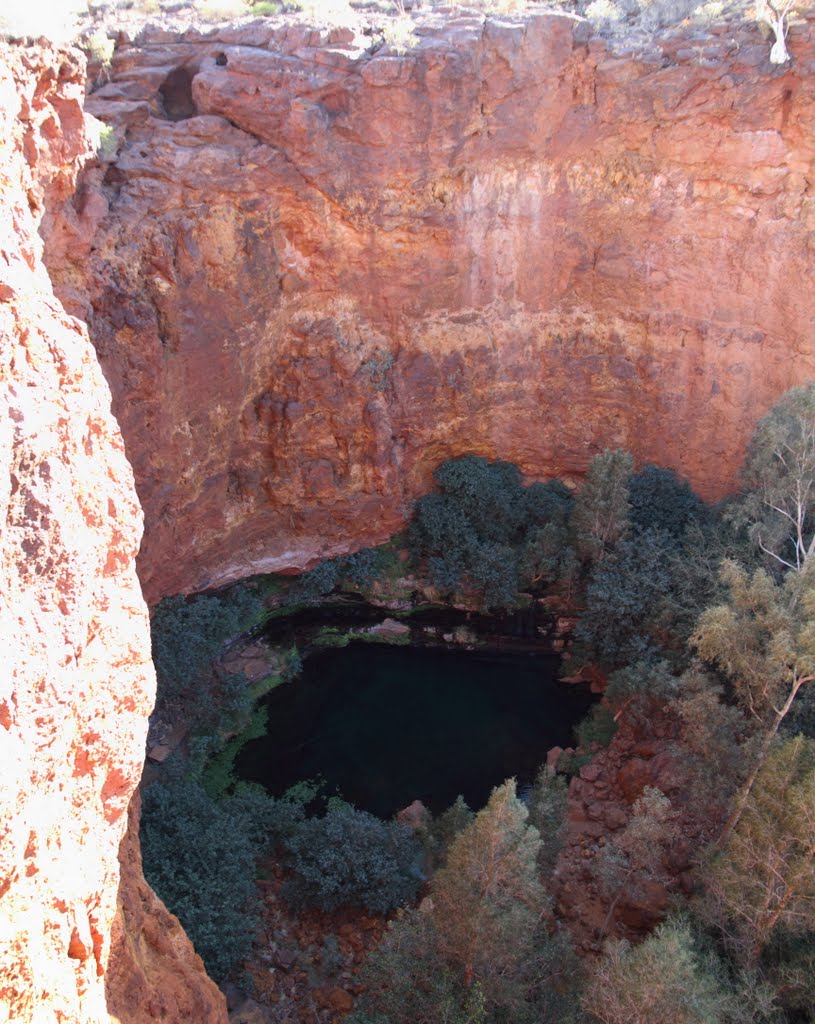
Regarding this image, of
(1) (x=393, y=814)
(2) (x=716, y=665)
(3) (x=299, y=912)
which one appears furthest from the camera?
(1) (x=393, y=814)

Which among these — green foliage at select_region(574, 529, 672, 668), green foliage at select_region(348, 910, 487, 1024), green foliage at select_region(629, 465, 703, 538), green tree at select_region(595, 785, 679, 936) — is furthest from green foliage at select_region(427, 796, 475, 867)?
green foliage at select_region(629, 465, 703, 538)

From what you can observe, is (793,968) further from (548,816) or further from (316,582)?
(316,582)

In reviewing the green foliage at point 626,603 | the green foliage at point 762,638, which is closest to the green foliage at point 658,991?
the green foliage at point 762,638

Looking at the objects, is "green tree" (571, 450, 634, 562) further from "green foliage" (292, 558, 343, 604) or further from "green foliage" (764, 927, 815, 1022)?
"green foliage" (764, 927, 815, 1022)

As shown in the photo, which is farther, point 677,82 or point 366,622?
point 366,622

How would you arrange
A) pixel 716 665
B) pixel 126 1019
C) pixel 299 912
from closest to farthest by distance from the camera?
1. pixel 126 1019
2. pixel 299 912
3. pixel 716 665

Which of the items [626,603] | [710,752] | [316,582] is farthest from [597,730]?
[316,582]

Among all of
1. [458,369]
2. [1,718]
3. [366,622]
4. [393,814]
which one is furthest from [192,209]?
[1,718]

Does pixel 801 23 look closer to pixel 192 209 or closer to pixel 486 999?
pixel 192 209
